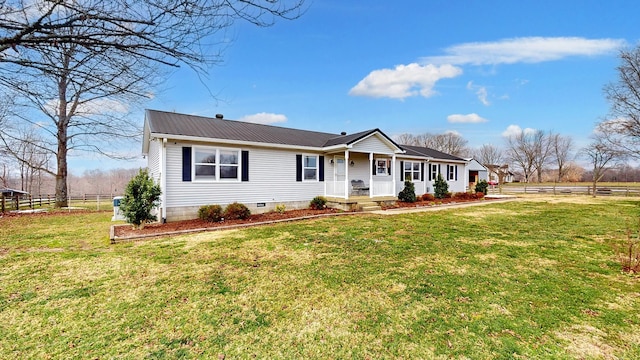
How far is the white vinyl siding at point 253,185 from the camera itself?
957 cm

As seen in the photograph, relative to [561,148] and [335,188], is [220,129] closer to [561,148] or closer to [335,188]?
[335,188]

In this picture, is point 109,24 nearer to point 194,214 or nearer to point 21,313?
point 21,313

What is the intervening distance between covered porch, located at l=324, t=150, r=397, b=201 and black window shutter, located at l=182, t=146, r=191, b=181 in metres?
6.44

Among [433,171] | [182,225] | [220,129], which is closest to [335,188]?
[220,129]

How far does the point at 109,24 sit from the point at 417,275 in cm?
497

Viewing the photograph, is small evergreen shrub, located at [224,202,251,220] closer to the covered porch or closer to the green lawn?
the green lawn

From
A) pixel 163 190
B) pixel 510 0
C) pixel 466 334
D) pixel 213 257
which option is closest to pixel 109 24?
pixel 213 257

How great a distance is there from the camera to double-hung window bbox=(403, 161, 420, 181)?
1778cm

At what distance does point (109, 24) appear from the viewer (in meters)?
2.35

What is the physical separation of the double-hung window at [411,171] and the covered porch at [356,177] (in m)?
2.41

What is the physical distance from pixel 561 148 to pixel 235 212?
67330 millimetres

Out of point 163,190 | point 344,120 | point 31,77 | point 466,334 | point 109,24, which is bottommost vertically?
point 466,334

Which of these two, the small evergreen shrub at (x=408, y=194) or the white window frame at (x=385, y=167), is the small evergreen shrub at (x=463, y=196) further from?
the white window frame at (x=385, y=167)

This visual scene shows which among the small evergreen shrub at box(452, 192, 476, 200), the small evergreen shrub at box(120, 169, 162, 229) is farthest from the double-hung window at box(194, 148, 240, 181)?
the small evergreen shrub at box(452, 192, 476, 200)
